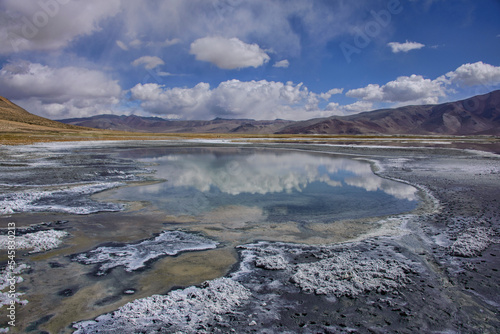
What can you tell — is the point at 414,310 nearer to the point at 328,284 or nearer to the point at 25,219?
the point at 328,284

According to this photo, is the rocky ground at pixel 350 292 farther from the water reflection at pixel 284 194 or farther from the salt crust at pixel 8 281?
the water reflection at pixel 284 194

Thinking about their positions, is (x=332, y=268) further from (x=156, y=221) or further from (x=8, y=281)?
(x=8, y=281)

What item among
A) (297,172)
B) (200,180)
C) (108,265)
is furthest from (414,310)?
Result: (297,172)

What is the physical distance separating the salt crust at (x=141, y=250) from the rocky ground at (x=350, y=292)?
1.27m

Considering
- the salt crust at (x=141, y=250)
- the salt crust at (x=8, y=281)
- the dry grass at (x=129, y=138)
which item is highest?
the dry grass at (x=129, y=138)

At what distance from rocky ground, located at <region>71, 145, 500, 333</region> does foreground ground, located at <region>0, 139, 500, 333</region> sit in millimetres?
14

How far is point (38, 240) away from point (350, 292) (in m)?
7.00

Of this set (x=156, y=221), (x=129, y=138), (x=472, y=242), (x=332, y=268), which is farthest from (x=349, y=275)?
(x=129, y=138)

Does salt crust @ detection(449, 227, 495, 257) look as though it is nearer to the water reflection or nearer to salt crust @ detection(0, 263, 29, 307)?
the water reflection

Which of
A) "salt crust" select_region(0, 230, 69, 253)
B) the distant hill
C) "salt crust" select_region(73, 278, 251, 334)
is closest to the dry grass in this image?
the distant hill

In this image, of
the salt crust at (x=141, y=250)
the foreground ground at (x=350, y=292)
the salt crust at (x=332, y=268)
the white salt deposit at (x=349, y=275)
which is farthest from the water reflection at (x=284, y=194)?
the white salt deposit at (x=349, y=275)

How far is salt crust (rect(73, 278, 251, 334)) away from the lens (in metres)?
4.04

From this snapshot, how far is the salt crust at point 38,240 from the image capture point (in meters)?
6.64

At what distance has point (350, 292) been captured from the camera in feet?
16.2
